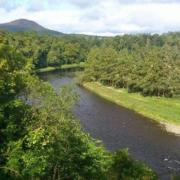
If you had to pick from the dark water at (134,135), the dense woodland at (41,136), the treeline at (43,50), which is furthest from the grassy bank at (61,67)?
the dense woodland at (41,136)

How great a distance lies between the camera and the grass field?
280 ft

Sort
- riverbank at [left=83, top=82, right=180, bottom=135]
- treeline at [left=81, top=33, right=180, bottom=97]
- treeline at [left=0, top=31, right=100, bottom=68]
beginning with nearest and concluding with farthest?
riverbank at [left=83, top=82, right=180, bottom=135] < treeline at [left=81, top=33, right=180, bottom=97] < treeline at [left=0, top=31, right=100, bottom=68]

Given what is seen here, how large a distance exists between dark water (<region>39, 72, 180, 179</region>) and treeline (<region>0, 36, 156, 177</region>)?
22.0m

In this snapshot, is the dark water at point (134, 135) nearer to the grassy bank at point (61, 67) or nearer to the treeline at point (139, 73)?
the treeline at point (139, 73)

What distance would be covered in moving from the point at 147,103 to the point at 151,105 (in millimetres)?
2254

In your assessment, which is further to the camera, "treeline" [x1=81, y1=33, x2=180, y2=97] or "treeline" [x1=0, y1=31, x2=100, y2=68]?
"treeline" [x1=0, y1=31, x2=100, y2=68]

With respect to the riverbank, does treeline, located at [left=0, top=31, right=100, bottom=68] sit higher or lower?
higher

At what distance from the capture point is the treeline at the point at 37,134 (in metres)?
26.2

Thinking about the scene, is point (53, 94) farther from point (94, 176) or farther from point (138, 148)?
point (138, 148)

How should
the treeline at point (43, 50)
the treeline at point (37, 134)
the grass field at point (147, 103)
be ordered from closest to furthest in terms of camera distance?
the treeline at point (37, 134) < the grass field at point (147, 103) < the treeline at point (43, 50)

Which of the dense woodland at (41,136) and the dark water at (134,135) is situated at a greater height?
the dense woodland at (41,136)

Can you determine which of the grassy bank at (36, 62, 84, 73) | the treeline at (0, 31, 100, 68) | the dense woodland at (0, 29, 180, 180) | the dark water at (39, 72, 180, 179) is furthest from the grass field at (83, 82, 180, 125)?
the treeline at (0, 31, 100, 68)

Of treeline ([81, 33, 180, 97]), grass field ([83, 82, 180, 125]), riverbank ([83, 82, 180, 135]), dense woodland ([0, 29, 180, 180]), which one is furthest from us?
treeline ([81, 33, 180, 97])

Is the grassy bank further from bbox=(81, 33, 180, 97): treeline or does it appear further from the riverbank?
the riverbank
